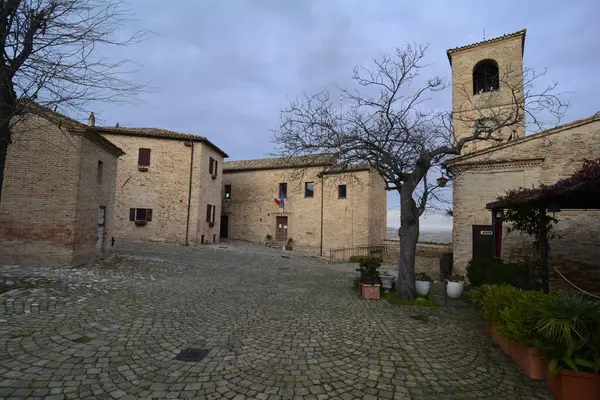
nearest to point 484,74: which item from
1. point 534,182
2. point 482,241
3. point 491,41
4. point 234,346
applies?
point 491,41

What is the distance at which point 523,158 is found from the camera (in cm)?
1127

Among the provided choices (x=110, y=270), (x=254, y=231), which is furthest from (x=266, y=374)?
(x=254, y=231)

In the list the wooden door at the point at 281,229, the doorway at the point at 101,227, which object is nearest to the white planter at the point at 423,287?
the doorway at the point at 101,227

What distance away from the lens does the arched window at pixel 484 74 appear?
1667cm

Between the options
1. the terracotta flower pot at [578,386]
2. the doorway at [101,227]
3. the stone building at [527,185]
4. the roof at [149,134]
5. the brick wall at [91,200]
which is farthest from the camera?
the roof at [149,134]

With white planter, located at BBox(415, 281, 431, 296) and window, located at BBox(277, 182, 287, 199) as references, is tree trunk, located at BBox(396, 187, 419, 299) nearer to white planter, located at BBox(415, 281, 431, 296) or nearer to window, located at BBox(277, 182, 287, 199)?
white planter, located at BBox(415, 281, 431, 296)

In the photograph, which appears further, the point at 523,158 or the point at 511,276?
the point at 523,158

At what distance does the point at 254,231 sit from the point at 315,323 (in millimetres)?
21763

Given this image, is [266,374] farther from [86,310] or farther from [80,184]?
[80,184]

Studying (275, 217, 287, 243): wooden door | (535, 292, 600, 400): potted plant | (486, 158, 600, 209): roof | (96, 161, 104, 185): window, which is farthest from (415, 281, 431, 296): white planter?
(275, 217, 287, 243): wooden door

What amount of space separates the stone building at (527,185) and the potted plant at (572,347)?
726 centimetres

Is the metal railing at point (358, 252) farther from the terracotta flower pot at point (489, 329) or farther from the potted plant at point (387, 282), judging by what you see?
the terracotta flower pot at point (489, 329)

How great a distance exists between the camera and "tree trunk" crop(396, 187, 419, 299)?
8.40 meters

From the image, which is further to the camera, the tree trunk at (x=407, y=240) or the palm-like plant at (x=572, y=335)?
the tree trunk at (x=407, y=240)
